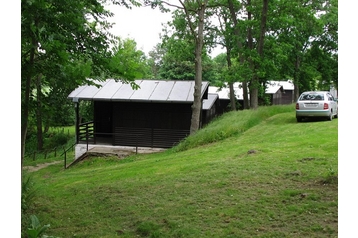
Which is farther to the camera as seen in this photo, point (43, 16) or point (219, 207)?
point (219, 207)

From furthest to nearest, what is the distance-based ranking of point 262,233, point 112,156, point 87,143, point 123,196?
1. point 87,143
2. point 112,156
3. point 123,196
4. point 262,233

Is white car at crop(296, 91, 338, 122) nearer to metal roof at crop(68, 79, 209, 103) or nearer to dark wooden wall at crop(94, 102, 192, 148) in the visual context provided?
metal roof at crop(68, 79, 209, 103)

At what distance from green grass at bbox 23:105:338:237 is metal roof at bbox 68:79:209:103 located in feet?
→ 19.1

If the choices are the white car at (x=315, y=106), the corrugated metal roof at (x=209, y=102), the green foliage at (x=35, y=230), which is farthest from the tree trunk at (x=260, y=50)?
the green foliage at (x=35, y=230)

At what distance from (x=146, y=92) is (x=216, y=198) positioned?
437 inches

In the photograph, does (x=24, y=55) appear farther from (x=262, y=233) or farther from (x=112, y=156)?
(x=112, y=156)

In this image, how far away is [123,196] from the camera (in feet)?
24.7

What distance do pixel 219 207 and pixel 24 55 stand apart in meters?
3.73

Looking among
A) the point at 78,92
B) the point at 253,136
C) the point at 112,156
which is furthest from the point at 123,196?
the point at 78,92

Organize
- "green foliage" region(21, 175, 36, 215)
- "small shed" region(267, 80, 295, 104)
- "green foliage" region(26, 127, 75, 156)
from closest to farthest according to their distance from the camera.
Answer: "green foliage" region(21, 175, 36, 215)
"green foliage" region(26, 127, 75, 156)
"small shed" region(267, 80, 295, 104)

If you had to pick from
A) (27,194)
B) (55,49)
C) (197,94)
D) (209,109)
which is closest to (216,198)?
(27,194)

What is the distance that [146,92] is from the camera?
680 inches

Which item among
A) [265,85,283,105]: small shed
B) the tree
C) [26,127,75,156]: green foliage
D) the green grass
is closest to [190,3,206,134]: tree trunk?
the green grass

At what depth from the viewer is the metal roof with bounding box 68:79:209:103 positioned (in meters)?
16.7
